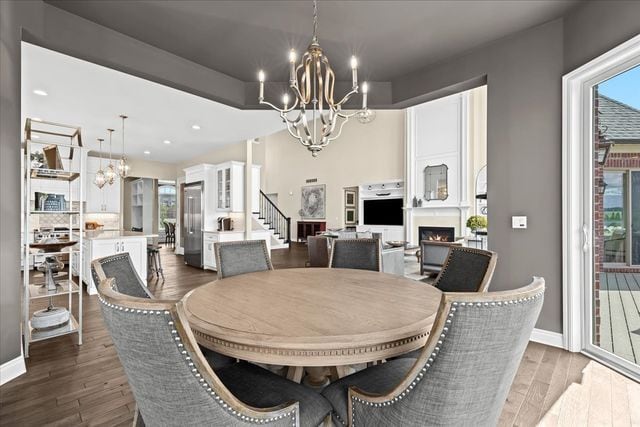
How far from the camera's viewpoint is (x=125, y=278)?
1.64m

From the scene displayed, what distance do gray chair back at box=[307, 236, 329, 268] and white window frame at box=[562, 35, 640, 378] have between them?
339cm

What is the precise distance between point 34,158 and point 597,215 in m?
4.86

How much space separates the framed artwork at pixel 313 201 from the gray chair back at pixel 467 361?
10605mm

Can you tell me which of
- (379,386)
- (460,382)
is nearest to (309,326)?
(379,386)

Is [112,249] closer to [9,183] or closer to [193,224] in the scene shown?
[193,224]

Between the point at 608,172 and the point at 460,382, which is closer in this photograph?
the point at 460,382

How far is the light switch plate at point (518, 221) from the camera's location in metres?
2.75

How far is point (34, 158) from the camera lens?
2.91 meters

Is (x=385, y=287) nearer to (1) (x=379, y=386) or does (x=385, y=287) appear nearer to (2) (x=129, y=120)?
(1) (x=379, y=386)

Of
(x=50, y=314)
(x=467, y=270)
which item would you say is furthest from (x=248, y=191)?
(x=467, y=270)

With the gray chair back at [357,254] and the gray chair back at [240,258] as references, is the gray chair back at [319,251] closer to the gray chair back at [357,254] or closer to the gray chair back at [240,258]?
the gray chair back at [357,254]

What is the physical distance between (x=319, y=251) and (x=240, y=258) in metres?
3.17

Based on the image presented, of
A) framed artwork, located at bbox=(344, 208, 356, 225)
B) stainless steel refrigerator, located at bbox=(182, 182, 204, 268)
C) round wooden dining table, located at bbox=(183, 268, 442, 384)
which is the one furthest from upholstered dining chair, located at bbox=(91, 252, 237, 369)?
framed artwork, located at bbox=(344, 208, 356, 225)

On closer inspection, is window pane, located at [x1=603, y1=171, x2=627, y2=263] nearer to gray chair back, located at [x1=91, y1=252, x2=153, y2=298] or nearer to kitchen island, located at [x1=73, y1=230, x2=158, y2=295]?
gray chair back, located at [x1=91, y1=252, x2=153, y2=298]
